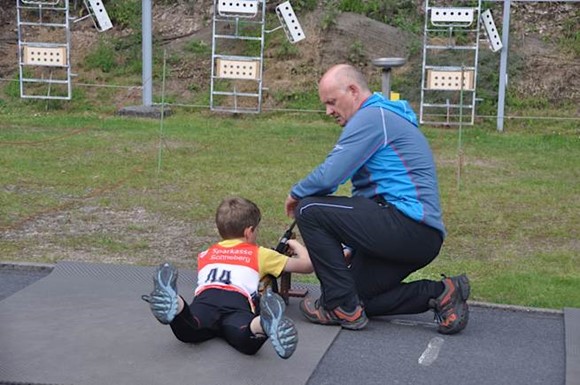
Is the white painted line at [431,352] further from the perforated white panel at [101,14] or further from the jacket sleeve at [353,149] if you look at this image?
the perforated white panel at [101,14]

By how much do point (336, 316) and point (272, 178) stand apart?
16.2 feet

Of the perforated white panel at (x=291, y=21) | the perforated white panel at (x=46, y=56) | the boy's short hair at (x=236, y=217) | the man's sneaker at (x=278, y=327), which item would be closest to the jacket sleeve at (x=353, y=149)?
the boy's short hair at (x=236, y=217)

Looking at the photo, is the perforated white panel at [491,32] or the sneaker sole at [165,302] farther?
the perforated white panel at [491,32]

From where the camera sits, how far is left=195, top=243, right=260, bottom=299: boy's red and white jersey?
5328 millimetres

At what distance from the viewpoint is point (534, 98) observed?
1574 centimetres

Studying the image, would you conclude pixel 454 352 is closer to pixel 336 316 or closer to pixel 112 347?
pixel 336 316

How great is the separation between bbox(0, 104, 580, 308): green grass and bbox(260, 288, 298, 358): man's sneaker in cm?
221

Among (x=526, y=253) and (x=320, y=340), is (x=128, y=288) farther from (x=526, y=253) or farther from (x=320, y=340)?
(x=526, y=253)

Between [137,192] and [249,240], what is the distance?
434cm

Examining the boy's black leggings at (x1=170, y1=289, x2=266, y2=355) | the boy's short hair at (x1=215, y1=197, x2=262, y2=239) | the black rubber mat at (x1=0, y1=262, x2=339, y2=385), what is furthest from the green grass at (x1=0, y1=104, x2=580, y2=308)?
the boy's black leggings at (x1=170, y1=289, x2=266, y2=355)

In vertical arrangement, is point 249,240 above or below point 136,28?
below

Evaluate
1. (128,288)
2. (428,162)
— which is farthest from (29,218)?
(428,162)

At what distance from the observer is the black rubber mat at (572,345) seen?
16.2ft

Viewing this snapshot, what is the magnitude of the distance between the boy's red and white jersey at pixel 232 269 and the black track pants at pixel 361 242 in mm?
310
